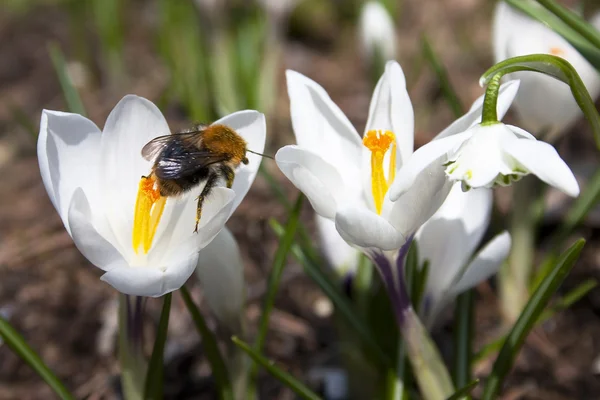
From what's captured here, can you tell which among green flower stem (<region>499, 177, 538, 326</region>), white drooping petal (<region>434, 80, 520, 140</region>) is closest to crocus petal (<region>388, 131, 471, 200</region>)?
white drooping petal (<region>434, 80, 520, 140</region>)

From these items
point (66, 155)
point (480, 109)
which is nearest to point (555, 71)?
point (480, 109)

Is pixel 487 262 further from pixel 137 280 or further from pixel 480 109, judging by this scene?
pixel 137 280

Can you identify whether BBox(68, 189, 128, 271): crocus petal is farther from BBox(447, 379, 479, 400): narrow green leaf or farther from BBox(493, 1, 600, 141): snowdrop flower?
BBox(493, 1, 600, 141): snowdrop flower

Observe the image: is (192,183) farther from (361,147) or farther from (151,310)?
(151,310)

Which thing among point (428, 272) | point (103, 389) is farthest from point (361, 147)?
point (103, 389)

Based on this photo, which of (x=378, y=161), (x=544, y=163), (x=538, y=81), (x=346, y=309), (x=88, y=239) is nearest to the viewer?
(x=544, y=163)
